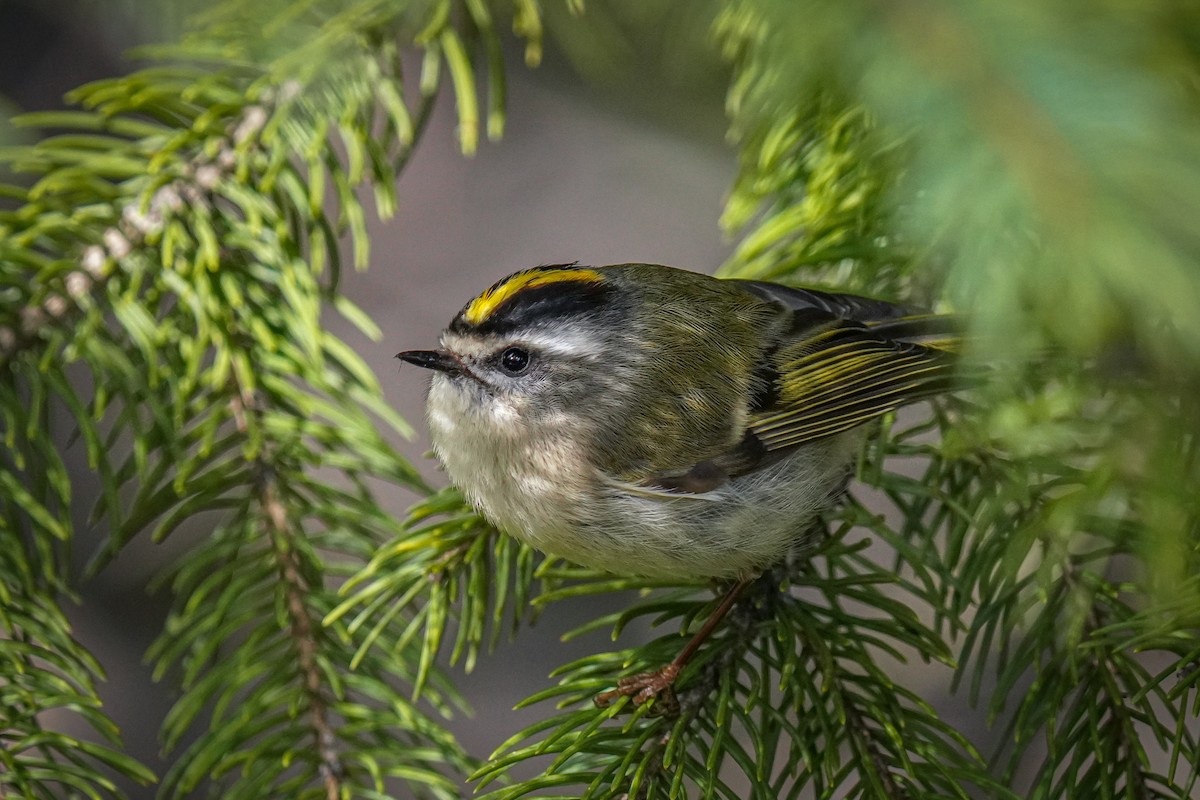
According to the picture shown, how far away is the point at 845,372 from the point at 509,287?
1.33 ft

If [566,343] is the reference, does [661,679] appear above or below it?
below

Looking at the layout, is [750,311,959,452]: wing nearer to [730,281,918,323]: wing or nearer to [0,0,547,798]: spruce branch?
[730,281,918,323]: wing

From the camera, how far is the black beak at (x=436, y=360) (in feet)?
3.74

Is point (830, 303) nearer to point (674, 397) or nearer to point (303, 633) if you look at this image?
point (674, 397)

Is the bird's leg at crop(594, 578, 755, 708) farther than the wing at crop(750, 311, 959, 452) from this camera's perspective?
No

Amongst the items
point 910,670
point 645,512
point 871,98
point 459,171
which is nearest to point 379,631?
point 645,512

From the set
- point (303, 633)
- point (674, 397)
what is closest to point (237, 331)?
point (303, 633)

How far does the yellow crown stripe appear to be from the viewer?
1.15 meters

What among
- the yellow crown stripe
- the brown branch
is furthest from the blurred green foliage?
the yellow crown stripe

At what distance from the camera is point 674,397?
1.18m

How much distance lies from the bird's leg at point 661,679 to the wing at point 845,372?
0.89 feet

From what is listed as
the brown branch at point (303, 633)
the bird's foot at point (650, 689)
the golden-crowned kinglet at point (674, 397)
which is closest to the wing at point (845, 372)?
the golden-crowned kinglet at point (674, 397)

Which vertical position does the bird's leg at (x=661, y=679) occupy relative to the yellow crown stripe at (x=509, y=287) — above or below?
below

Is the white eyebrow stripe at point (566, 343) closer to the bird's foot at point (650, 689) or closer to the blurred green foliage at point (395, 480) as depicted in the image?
the blurred green foliage at point (395, 480)
